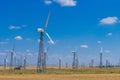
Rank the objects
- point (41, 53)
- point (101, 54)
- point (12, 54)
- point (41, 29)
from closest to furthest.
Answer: point (41, 53), point (41, 29), point (12, 54), point (101, 54)

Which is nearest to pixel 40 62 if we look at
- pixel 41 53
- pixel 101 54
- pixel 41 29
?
pixel 41 53

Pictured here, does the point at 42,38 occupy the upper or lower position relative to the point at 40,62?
upper

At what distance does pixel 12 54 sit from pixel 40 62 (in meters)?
64.4

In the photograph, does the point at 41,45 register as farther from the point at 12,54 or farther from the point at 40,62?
the point at 12,54

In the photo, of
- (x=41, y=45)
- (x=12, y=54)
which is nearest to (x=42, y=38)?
(x=41, y=45)

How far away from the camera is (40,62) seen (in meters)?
107

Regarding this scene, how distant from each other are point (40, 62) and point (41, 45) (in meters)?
6.02

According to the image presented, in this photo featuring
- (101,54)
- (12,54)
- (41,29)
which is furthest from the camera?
(101,54)

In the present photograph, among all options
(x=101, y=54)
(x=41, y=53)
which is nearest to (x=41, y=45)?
(x=41, y=53)

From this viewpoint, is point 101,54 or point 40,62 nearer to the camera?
point 40,62

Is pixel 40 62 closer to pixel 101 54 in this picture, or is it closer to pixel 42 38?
pixel 42 38

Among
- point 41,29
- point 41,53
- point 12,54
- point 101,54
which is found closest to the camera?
point 41,53

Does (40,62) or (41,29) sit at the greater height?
(41,29)

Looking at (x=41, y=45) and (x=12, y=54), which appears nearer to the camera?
(x=41, y=45)
